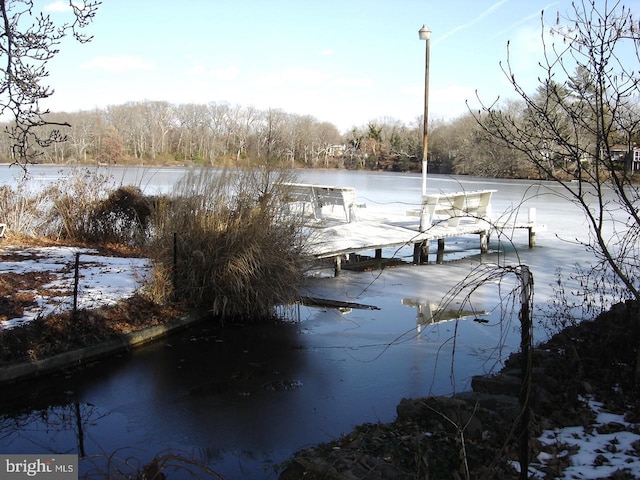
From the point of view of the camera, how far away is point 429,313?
9406 millimetres

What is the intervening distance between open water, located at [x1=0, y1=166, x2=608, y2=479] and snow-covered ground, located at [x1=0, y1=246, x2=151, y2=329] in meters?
1.40

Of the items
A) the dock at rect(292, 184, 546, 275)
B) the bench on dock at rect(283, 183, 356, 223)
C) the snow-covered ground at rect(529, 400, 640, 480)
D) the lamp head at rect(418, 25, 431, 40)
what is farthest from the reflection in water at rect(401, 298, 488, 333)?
the lamp head at rect(418, 25, 431, 40)

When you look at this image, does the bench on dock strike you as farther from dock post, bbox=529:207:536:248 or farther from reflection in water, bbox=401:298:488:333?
reflection in water, bbox=401:298:488:333

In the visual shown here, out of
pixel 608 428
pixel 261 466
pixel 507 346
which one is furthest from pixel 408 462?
pixel 507 346

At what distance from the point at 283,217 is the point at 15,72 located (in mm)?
4728

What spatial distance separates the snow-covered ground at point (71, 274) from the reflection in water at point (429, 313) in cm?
421

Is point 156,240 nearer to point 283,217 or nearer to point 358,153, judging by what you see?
point 283,217

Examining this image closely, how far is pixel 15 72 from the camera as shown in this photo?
6410mm

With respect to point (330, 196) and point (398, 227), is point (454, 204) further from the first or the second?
point (330, 196)

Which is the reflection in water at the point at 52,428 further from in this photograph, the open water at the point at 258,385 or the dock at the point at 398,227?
the dock at the point at 398,227

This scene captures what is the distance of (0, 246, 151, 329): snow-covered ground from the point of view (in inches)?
332

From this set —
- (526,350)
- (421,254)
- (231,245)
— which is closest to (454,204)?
(421,254)

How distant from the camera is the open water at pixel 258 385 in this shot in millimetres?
4980

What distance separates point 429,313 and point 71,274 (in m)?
6.12
